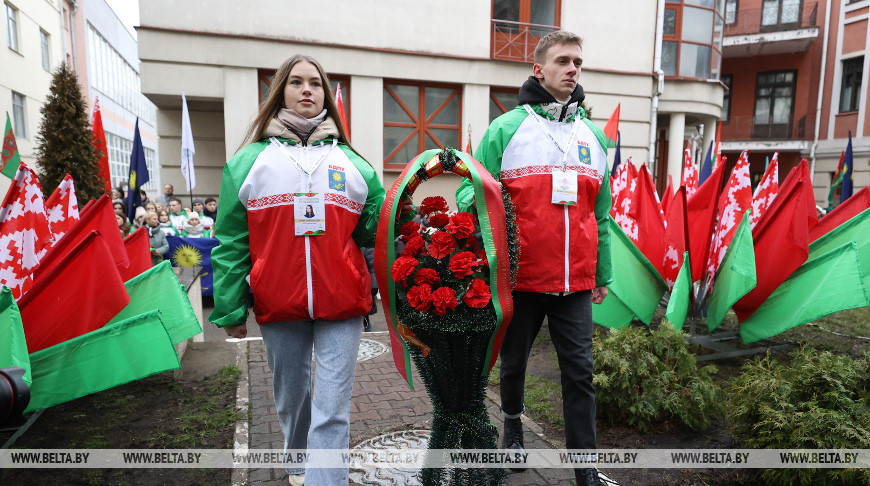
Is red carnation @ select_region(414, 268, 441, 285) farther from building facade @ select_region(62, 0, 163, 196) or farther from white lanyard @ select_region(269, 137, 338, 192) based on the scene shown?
building facade @ select_region(62, 0, 163, 196)

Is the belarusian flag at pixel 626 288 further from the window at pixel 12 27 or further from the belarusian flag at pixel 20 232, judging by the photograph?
the window at pixel 12 27

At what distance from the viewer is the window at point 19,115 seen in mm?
19156

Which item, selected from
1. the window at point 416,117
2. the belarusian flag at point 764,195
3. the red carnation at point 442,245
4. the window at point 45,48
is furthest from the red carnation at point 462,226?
the window at point 45,48

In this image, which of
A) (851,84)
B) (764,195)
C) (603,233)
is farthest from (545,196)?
(851,84)

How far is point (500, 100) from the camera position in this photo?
14992 millimetres

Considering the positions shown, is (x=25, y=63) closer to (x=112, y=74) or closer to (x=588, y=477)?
(x=112, y=74)

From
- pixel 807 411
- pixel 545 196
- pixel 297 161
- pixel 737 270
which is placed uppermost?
pixel 297 161

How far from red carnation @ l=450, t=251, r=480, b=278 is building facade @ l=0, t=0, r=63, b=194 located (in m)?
→ 20.2

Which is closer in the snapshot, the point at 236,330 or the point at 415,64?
the point at 236,330

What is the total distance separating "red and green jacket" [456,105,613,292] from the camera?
9.12 ft

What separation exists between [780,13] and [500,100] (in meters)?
18.0

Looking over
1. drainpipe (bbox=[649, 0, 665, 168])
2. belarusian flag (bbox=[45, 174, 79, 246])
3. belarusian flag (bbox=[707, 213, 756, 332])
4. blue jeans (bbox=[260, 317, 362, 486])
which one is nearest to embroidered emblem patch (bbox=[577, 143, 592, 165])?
blue jeans (bbox=[260, 317, 362, 486])

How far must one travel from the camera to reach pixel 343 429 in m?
2.48

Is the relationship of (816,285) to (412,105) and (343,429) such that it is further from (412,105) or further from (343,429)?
(412,105)
